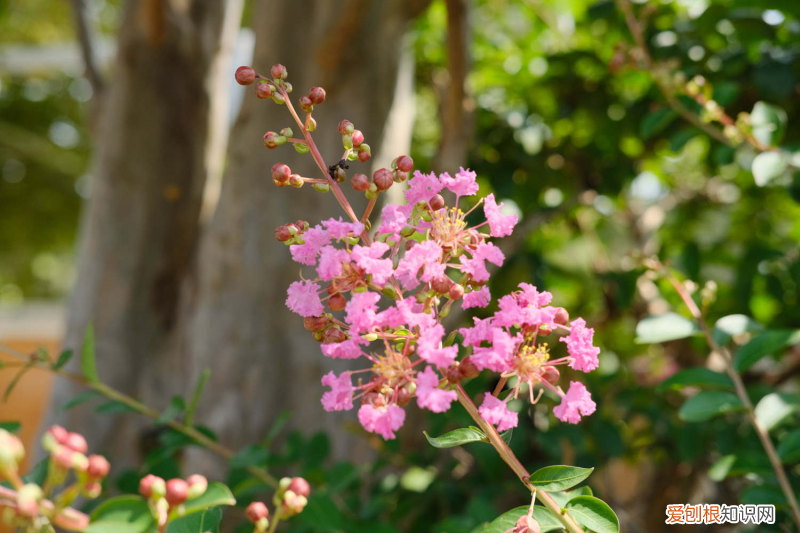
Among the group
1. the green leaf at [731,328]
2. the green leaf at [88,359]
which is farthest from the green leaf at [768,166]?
the green leaf at [88,359]

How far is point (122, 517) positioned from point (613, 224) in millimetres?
1875

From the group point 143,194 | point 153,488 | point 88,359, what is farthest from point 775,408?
point 143,194

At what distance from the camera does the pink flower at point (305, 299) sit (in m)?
0.43

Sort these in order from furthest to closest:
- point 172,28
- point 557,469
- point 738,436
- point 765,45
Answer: point 172,28 < point 765,45 < point 738,436 < point 557,469

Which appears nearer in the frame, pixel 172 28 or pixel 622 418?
pixel 622 418

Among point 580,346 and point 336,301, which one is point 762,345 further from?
point 336,301

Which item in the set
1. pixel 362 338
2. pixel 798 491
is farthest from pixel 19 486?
pixel 798 491

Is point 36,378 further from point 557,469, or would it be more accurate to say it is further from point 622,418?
point 557,469

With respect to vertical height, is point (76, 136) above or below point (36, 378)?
above

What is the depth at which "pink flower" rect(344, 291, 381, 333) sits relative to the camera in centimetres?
39

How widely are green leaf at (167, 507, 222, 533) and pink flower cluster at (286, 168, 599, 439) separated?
0.39 feet

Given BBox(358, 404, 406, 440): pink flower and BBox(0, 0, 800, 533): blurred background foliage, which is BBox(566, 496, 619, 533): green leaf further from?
BBox(0, 0, 800, 533): blurred background foliage

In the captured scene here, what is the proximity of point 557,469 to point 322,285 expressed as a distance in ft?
0.78

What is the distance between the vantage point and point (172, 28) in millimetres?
1672
